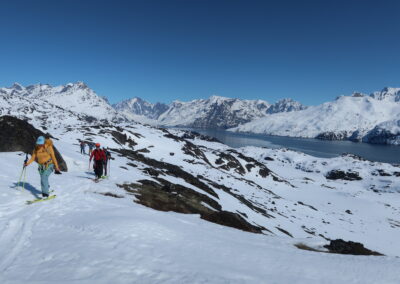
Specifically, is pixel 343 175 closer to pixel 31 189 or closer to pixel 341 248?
pixel 341 248

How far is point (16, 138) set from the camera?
25.9 meters

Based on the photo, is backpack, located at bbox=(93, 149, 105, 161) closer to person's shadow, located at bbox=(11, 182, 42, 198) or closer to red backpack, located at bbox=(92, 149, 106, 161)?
red backpack, located at bbox=(92, 149, 106, 161)

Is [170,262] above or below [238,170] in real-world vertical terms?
above

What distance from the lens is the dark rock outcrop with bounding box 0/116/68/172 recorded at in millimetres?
25059

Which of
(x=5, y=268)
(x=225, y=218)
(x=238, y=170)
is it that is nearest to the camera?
(x=5, y=268)

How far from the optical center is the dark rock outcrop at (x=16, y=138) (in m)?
25.1

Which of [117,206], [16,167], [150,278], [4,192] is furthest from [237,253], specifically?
[16,167]

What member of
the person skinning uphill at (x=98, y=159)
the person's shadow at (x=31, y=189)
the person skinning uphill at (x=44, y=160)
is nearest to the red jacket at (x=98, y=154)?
the person skinning uphill at (x=98, y=159)

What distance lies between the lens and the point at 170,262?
7.62 m

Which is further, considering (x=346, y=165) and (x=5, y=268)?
(x=346, y=165)

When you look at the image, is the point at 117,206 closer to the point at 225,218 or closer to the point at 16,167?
the point at 225,218

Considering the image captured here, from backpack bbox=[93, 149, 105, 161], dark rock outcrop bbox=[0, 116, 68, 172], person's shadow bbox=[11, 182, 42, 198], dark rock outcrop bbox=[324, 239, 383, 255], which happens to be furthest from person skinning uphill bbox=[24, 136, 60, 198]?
dark rock outcrop bbox=[324, 239, 383, 255]

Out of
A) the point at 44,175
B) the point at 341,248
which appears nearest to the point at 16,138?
the point at 44,175

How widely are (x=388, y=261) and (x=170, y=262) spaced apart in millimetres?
8060
